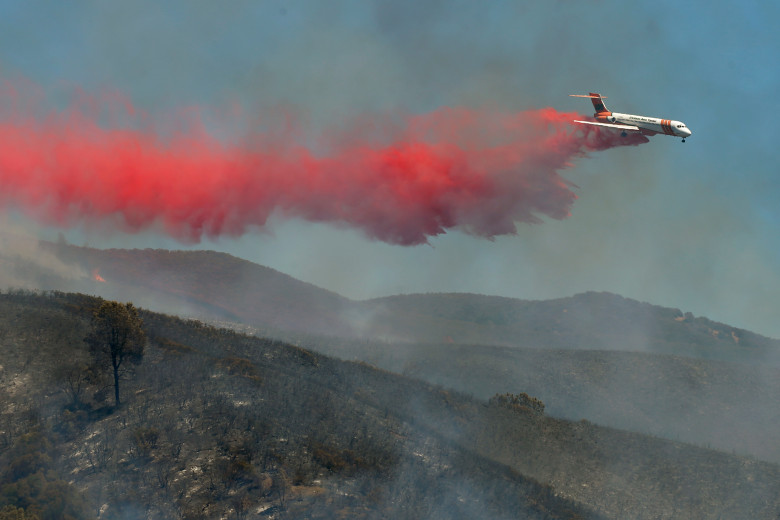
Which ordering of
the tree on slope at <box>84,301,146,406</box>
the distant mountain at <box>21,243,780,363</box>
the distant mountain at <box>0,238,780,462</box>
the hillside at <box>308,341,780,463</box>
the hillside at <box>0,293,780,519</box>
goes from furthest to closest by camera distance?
the distant mountain at <box>21,243,780,363</box> → the distant mountain at <box>0,238,780,462</box> → the hillside at <box>308,341,780,463</box> → the tree on slope at <box>84,301,146,406</box> → the hillside at <box>0,293,780,519</box>

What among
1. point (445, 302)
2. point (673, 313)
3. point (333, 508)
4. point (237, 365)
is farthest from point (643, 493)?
point (673, 313)

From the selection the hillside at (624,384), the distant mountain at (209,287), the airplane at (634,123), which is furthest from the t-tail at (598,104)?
the distant mountain at (209,287)

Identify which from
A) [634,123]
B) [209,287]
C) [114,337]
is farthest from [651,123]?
[209,287]

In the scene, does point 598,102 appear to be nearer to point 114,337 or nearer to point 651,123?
point 651,123

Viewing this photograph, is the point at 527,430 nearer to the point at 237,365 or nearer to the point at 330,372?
the point at 330,372

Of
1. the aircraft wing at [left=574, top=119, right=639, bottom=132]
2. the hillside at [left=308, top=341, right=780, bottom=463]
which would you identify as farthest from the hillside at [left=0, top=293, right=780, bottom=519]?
the aircraft wing at [left=574, top=119, right=639, bottom=132]

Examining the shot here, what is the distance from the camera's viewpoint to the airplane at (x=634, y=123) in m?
63.8

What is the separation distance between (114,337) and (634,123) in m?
48.0

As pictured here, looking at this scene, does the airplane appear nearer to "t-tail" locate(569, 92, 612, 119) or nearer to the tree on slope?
"t-tail" locate(569, 92, 612, 119)

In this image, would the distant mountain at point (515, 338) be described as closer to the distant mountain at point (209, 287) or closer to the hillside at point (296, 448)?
the distant mountain at point (209, 287)

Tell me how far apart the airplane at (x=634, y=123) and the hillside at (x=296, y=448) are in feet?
89.4

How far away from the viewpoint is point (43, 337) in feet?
183

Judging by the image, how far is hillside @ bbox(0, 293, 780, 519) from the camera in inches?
1540

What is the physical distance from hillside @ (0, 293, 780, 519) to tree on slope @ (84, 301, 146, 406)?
2551mm
